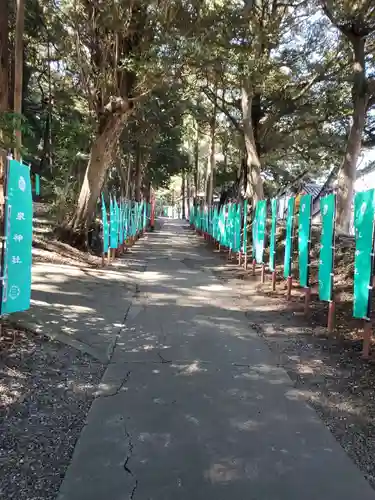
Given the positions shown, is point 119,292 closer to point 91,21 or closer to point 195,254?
point 91,21

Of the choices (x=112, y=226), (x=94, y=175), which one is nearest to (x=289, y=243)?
(x=112, y=226)

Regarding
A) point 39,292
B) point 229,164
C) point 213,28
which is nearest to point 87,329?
point 39,292

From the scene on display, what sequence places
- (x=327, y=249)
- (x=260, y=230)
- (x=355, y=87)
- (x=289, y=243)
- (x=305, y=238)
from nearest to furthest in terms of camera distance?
(x=327, y=249) → (x=305, y=238) → (x=289, y=243) → (x=260, y=230) → (x=355, y=87)

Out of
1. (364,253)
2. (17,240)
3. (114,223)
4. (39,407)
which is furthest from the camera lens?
(114,223)

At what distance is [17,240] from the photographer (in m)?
4.94

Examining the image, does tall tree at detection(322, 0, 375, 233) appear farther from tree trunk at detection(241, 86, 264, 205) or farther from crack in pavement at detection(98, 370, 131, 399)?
crack in pavement at detection(98, 370, 131, 399)

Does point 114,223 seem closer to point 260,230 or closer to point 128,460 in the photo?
point 260,230

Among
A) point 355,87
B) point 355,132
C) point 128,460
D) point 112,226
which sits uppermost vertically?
point 355,87

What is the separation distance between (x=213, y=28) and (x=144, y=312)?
7.32 meters

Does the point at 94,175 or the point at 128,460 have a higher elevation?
the point at 94,175

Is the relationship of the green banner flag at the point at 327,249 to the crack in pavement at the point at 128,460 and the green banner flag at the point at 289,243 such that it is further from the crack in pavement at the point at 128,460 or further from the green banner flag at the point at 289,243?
the crack in pavement at the point at 128,460

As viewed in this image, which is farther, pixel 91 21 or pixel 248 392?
pixel 91 21

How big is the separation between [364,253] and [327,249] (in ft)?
4.38

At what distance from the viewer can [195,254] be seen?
60.3ft
